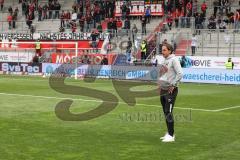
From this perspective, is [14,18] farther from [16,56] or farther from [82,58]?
[82,58]

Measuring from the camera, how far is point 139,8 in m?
48.7

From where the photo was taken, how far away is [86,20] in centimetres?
5034

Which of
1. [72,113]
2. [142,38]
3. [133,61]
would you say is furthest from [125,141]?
[142,38]

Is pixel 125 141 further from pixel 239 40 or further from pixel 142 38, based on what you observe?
pixel 142 38

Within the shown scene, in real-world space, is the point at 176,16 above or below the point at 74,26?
above

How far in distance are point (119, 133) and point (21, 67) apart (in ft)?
99.0

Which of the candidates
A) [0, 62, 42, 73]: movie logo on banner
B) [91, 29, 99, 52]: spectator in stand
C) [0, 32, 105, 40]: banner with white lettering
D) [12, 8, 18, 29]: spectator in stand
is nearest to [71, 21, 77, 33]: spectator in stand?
[0, 32, 105, 40]: banner with white lettering

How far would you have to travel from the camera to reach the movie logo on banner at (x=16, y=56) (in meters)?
44.5

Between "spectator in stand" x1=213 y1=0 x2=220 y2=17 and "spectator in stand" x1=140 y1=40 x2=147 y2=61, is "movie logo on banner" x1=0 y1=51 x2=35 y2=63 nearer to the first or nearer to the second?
"spectator in stand" x1=140 y1=40 x2=147 y2=61

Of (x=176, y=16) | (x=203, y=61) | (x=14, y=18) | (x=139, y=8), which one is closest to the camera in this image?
(x=203, y=61)

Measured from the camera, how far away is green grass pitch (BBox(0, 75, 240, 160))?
1045cm

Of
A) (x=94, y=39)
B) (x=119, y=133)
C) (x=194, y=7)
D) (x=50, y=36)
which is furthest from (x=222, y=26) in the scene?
(x=119, y=133)

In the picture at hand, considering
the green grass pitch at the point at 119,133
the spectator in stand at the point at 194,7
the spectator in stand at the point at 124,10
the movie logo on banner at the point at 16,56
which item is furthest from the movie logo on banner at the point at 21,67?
the green grass pitch at the point at 119,133

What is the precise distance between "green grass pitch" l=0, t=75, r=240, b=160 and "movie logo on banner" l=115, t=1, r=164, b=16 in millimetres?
27220
